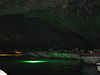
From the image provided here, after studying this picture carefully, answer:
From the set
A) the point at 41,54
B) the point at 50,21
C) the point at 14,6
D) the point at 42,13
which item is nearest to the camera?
the point at 14,6

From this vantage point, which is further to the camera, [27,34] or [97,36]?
[27,34]

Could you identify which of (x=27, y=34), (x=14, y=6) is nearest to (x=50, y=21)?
(x=27, y=34)

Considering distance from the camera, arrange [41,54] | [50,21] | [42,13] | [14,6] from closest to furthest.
Result: [14,6] → [42,13] → [50,21] → [41,54]

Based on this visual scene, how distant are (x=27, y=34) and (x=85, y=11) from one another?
6.51 meters

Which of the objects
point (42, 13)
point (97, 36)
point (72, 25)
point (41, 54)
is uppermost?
point (42, 13)

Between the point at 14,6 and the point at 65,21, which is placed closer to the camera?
the point at 14,6

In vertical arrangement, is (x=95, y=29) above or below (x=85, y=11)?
below

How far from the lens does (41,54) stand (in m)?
16.8

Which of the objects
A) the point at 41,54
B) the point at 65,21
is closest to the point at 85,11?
the point at 65,21

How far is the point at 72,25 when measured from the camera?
15.0 meters

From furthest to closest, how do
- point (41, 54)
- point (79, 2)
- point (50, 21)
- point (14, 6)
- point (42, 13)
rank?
point (41, 54)
point (50, 21)
point (42, 13)
point (79, 2)
point (14, 6)

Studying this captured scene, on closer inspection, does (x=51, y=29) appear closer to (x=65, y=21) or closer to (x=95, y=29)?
(x=65, y=21)

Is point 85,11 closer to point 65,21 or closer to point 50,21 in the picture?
point 65,21

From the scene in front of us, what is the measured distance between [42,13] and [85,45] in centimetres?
550
